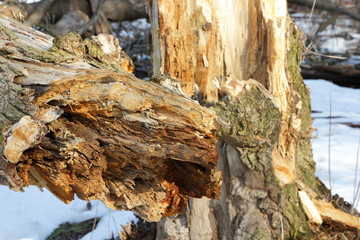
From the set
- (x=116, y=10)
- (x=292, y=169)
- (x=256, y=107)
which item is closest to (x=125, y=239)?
(x=292, y=169)

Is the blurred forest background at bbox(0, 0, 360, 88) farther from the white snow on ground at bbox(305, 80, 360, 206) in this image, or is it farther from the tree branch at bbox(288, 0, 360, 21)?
the white snow on ground at bbox(305, 80, 360, 206)

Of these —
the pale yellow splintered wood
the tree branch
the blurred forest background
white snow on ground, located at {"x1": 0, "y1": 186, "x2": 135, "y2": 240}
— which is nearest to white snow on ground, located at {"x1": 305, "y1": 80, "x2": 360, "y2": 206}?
the blurred forest background

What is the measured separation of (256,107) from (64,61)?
1.10 meters

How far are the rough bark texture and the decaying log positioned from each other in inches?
27.2

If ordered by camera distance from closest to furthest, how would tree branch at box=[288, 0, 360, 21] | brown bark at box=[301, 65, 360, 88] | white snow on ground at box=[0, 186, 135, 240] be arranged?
white snow on ground at box=[0, 186, 135, 240] < brown bark at box=[301, 65, 360, 88] < tree branch at box=[288, 0, 360, 21]

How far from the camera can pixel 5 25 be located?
1653 mm

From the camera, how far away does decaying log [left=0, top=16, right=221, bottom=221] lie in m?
1.37

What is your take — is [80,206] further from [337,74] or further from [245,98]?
[337,74]

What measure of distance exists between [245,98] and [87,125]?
39.3 inches

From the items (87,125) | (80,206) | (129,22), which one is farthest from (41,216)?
(129,22)

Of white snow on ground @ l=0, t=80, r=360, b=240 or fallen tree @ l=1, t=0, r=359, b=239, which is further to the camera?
white snow on ground @ l=0, t=80, r=360, b=240

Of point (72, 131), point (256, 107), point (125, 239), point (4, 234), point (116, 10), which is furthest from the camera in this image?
point (116, 10)

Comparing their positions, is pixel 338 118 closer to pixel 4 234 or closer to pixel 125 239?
pixel 125 239

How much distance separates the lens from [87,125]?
1506 mm
